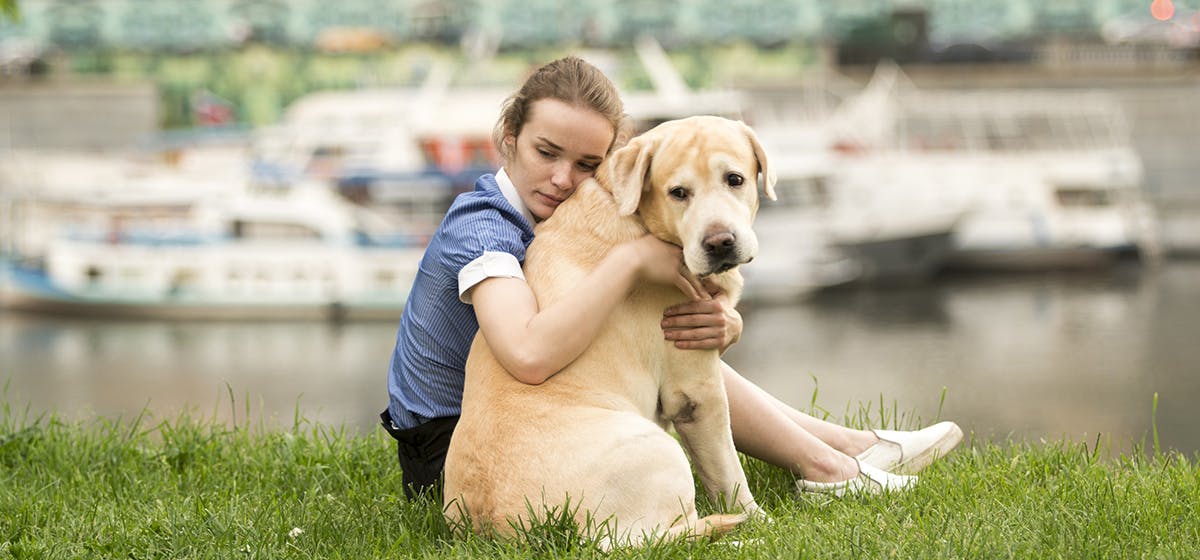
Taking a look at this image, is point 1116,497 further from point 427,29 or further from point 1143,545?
point 427,29

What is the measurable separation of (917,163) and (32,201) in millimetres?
17695

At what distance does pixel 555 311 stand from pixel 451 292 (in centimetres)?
36

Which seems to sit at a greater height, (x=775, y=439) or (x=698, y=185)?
(x=698, y=185)

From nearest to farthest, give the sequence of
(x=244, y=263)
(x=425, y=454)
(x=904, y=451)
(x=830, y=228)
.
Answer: (x=425, y=454), (x=904, y=451), (x=244, y=263), (x=830, y=228)

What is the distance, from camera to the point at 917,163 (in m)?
23.9

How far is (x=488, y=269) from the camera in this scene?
262cm

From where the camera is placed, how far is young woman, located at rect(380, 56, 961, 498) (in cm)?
257

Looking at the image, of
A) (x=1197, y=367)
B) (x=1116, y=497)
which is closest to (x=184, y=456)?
(x=1116, y=497)

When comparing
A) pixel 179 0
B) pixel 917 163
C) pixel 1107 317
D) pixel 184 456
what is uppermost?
pixel 179 0

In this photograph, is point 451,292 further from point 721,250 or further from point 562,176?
point 721,250

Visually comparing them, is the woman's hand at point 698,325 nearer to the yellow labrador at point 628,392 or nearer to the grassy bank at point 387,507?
the yellow labrador at point 628,392

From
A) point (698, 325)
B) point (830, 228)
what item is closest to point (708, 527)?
point (698, 325)

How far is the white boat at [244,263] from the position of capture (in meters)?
19.8

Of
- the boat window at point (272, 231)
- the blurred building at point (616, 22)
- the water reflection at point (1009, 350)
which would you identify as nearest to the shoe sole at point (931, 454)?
the water reflection at point (1009, 350)
